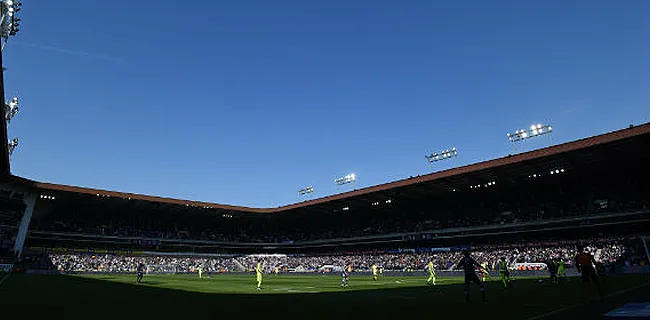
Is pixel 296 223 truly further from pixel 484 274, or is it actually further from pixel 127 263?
pixel 484 274

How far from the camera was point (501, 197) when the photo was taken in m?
62.9

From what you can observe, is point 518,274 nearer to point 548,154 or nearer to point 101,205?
point 548,154

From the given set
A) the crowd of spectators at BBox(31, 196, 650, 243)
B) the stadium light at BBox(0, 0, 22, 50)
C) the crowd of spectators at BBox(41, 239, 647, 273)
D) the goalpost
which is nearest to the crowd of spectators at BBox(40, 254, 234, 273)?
the crowd of spectators at BBox(41, 239, 647, 273)

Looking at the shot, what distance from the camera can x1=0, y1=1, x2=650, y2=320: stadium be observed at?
40750mm

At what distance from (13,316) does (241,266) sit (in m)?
74.7

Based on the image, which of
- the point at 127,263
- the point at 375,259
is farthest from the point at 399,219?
the point at 127,263

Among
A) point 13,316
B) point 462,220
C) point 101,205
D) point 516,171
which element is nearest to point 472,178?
point 516,171

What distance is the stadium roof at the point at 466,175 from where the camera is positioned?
4103cm

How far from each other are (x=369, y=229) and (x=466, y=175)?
91.3ft

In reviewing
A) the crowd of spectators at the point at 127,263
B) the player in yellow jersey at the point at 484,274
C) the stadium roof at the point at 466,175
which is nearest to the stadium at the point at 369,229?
the stadium roof at the point at 466,175

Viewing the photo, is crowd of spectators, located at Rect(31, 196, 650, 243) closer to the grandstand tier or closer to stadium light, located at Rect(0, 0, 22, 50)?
the grandstand tier

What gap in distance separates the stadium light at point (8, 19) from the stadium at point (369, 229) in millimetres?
229

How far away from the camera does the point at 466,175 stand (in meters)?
53.4

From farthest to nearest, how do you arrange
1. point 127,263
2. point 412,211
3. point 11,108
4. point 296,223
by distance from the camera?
1. point 296,223
2. point 412,211
3. point 127,263
4. point 11,108
